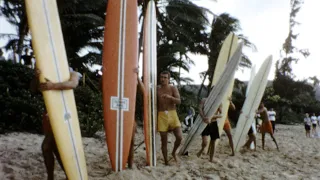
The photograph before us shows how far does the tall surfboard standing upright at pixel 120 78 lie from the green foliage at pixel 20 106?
2.90 meters

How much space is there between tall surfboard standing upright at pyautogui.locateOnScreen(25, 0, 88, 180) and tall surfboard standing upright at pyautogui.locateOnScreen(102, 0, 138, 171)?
1.87 feet

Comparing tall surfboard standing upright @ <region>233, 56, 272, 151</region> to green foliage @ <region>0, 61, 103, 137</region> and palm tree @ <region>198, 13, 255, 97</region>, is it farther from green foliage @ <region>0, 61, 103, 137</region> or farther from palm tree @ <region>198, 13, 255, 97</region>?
palm tree @ <region>198, 13, 255, 97</region>

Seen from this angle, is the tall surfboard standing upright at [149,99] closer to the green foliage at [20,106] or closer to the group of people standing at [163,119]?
the group of people standing at [163,119]

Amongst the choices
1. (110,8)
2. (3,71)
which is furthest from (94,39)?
(110,8)

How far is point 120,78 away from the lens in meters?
3.61

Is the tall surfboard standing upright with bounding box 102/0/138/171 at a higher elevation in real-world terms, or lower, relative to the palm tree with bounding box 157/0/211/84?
lower

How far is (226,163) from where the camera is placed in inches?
181

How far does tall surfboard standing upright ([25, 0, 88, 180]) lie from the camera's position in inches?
112

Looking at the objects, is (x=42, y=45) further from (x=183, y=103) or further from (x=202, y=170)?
(x=183, y=103)

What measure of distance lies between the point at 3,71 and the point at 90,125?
7.41 feet

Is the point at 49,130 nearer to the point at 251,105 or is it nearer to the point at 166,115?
the point at 166,115

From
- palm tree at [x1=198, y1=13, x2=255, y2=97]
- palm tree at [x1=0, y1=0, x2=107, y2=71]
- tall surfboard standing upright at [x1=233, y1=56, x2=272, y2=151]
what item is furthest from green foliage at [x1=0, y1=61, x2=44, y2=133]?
palm tree at [x1=198, y1=13, x2=255, y2=97]

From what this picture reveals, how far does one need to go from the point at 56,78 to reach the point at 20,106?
3.62 metres

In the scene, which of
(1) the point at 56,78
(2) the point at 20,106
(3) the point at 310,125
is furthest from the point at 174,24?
(1) the point at 56,78
